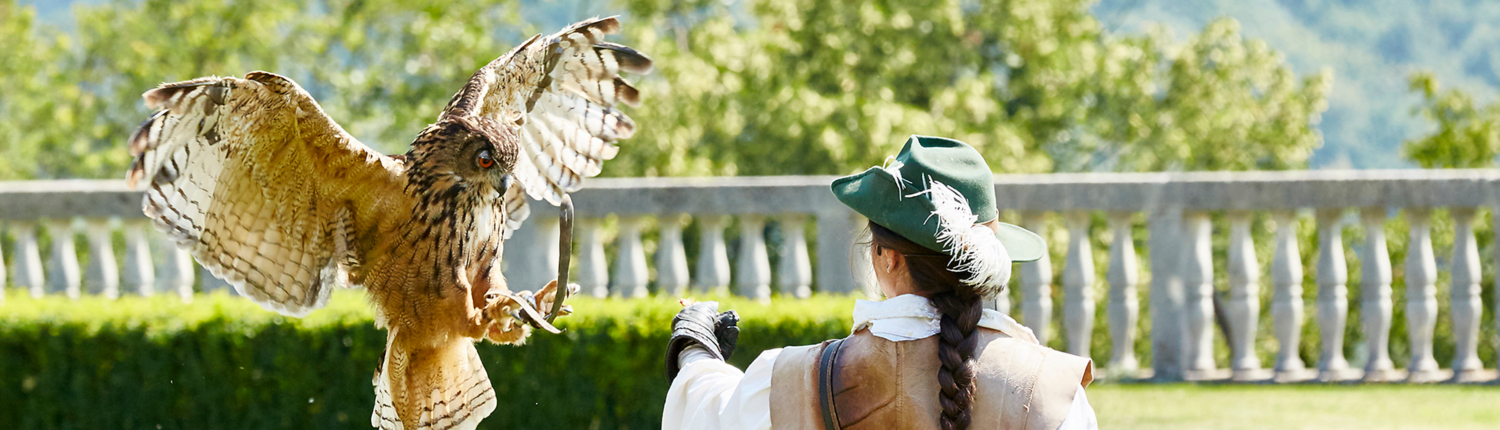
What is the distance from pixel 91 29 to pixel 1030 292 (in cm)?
1952

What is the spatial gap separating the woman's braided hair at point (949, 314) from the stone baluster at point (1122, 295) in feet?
13.9

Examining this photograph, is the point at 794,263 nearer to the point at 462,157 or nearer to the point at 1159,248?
the point at 1159,248

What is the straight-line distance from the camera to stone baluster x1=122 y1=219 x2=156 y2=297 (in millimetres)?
6246

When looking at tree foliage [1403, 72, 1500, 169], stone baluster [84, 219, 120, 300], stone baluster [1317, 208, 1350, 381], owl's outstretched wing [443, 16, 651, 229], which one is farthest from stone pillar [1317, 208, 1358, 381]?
tree foliage [1403, 72, 1500, 169]

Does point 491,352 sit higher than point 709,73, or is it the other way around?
point 709,73

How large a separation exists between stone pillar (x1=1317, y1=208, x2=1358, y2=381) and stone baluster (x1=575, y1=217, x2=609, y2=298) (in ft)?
11.6

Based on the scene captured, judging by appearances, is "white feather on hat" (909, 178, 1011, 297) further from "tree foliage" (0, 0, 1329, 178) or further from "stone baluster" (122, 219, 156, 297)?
"tree foliage" (0, 0, 1329, 178)

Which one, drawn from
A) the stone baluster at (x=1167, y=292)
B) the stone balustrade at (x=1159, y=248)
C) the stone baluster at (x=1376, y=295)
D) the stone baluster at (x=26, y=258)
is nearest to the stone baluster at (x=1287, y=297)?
the stone balustrade at (x=1159, y=248)

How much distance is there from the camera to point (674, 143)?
15180mm

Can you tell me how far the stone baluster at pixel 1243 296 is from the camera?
602 cm

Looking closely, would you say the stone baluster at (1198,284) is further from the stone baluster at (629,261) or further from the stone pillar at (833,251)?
the stone baluster at (629,261)

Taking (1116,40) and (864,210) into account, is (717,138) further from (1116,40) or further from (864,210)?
(864,210)

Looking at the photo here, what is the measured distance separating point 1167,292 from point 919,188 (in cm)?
439

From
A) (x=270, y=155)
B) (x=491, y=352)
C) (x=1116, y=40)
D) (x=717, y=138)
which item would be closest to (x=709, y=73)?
(x=717, y=138)
